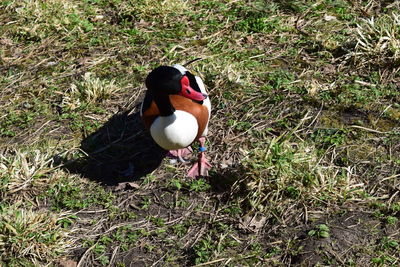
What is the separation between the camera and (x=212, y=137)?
4.65m

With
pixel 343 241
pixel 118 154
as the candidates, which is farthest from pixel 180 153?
pixel 343 241

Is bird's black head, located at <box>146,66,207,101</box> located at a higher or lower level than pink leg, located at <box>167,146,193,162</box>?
higher

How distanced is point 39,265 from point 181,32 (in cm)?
281

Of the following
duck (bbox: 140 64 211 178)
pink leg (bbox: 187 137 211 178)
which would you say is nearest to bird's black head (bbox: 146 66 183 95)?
duck (bbox: 140 64 211 178)

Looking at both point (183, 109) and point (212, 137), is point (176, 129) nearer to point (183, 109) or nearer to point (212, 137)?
point (183, 109)

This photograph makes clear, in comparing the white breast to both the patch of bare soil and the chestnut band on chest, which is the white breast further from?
the patch of bare soil

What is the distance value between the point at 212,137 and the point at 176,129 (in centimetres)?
58

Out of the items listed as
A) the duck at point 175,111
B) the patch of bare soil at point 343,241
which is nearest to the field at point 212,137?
the patch of bare soil at point 343,241

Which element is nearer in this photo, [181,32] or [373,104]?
[373,104]

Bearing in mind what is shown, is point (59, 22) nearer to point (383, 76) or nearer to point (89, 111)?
point (89, 111)

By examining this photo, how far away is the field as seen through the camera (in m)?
3.80

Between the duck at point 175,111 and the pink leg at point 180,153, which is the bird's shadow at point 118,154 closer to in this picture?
the pink leg at point 180,153

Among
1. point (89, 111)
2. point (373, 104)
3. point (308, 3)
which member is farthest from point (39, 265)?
point (308, 3)

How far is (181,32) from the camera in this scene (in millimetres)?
5855
